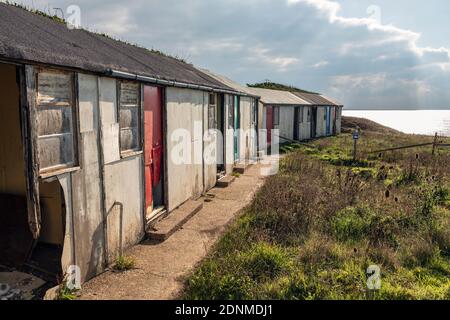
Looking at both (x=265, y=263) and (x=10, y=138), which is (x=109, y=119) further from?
(x=265, y=263)

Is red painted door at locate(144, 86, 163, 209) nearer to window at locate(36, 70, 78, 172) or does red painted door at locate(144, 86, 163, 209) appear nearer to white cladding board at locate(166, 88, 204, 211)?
white cladding board at locate(166, 88, 204, 211)

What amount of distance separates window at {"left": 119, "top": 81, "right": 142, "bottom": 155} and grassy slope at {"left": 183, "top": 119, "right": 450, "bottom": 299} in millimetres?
2270

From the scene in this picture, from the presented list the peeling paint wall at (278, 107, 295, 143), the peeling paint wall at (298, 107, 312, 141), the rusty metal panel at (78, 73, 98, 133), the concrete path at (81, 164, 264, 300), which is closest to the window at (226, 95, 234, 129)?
the concrete path at (81, 164, 264, 300)

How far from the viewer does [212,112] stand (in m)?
11.0

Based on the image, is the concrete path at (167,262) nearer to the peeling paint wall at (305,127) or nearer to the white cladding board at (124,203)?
the white cladding board at (124,203)

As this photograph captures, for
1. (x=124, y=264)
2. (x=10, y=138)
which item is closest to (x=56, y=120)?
(x=10, y=138)

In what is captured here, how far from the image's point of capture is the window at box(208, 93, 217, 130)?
10648mm

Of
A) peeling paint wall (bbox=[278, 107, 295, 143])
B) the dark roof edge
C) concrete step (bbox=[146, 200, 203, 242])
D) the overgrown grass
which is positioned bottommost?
the overgrown grass

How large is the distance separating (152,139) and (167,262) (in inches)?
97.2
